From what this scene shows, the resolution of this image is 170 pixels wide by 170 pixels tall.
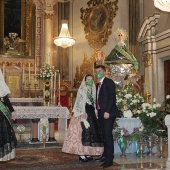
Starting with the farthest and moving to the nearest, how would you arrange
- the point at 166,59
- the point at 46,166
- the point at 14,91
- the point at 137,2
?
the point at 137,2 < the point at 166,59 < the point at 14,91 < the point at 46,166

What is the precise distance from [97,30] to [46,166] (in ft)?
28.1

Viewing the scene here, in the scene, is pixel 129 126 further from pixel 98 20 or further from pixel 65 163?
pixel 98 20

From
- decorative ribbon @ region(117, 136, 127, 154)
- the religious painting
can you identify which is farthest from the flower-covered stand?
the religious painting

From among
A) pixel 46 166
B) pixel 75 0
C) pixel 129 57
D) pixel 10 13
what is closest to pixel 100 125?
pixel 46 166

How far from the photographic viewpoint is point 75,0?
13.9 metres

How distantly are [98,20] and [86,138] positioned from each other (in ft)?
27.4

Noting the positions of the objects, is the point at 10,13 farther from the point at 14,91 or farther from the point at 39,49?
the point at 14,91

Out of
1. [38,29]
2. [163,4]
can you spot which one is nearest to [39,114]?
[163,4]

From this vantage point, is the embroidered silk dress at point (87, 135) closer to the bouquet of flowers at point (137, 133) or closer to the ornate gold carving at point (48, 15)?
the bouquet of flowers at point (137, 133)

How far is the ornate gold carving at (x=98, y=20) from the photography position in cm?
1262

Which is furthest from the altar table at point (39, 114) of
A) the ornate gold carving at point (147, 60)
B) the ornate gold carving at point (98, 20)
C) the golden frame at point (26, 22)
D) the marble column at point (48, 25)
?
the ornate gold carving at point (98, 20)

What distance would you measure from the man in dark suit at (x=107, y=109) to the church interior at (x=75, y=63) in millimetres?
515

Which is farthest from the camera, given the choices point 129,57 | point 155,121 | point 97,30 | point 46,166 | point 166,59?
point 97,30

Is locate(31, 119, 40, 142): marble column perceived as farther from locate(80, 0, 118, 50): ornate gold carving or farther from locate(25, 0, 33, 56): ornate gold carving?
locate(80, 0, 118, 50): ornate gold carving
